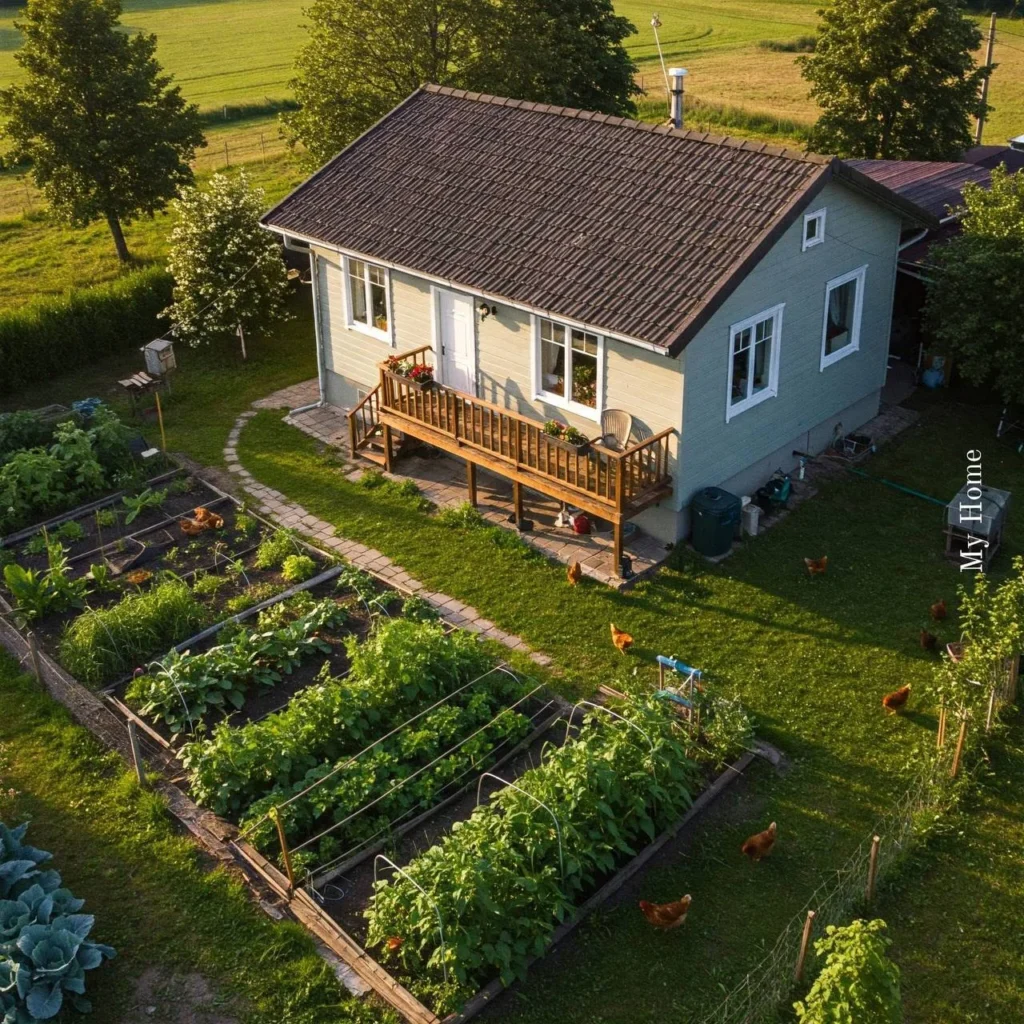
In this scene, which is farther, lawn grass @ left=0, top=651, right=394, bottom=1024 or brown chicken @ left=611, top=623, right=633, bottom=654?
brown chicken @ left=611, top=623, right=633, bottom=654

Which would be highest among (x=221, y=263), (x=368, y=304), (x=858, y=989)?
(x=368, y=304)

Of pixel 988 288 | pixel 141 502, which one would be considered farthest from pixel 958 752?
pixel 141 502

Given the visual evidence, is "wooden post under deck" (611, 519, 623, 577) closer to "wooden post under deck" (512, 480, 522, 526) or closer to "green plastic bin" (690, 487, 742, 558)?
"green plastic bin" (690, 487, 742, 558)

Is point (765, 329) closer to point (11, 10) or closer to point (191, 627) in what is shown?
point (191, 627)

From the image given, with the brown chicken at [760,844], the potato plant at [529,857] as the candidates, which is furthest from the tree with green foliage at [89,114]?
the brown chicken at [760,844]

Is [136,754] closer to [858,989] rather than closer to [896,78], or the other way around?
[858,989]

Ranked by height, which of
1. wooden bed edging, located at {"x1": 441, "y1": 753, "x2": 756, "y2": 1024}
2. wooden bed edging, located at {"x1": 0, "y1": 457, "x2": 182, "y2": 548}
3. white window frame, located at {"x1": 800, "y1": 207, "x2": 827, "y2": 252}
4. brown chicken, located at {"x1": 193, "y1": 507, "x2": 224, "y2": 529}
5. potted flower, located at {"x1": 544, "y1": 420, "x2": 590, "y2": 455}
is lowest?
wooden bed edging, located at {"x1": 0, "y1": 457, "x2": 182, "y2": 548}

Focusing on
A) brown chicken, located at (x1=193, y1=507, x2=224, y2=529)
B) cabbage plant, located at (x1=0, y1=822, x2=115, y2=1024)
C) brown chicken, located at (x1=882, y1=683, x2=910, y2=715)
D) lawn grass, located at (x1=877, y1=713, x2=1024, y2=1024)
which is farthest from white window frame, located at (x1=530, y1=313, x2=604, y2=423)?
cabbage plant, located at (x1=0, y1=822, x2=115, y2=1024)
